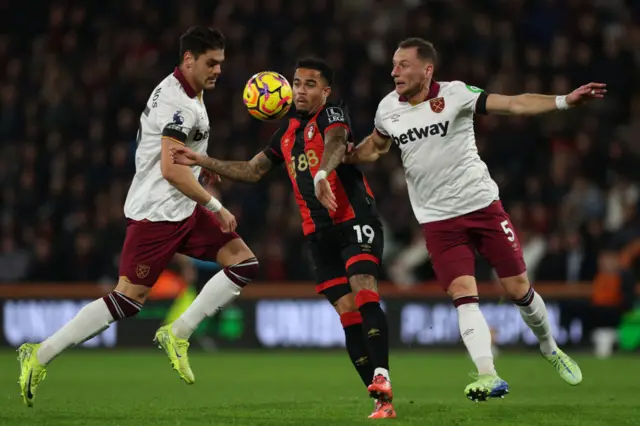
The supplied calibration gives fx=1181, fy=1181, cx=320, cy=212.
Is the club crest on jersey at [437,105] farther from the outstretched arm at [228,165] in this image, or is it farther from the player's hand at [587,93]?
the outstretched arm at [228,165]

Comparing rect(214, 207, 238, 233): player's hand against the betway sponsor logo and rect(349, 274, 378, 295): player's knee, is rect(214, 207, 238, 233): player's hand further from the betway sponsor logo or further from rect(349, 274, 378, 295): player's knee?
the betway sponsor logo

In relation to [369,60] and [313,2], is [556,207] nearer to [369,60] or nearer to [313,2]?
[369,60]

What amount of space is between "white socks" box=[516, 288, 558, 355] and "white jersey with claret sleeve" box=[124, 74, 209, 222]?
2846mm

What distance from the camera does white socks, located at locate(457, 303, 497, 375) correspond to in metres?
8.67

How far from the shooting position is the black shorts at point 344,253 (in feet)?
28.8

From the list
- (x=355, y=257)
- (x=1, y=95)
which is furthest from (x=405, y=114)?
(x=1, y=95)

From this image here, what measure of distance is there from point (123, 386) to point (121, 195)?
24.1 feet

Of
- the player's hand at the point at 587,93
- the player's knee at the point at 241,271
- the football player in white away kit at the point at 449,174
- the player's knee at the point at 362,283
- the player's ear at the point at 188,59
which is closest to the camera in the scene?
the player's hand at the point at 587,93

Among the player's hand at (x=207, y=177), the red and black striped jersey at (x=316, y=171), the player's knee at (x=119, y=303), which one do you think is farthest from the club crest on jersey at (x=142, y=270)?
the red and black striped jersey at (x=316, y=171)

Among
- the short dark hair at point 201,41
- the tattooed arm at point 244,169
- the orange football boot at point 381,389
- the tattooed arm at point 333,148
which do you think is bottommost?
the orange football boot at point 381,389

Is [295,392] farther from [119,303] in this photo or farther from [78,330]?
[78,330]

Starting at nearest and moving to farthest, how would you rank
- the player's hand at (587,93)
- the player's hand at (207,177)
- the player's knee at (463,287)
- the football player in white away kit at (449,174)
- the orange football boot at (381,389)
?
the orange football boot at (381,389)
the player's hand at (587,93)
the player's knee at (463,287)
the football player in white away kit at (449,174)
the player's hand at (207,177)

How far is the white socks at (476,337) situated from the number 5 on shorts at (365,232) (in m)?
0.85

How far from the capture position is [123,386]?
12.3 meters
